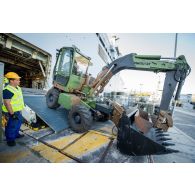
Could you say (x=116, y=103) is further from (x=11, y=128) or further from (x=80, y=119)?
(x=11, y=128)

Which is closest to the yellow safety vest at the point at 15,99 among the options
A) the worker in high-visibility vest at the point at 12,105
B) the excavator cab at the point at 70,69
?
the worker in high-visibility vest at the point at 12,105

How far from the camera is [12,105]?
273cm

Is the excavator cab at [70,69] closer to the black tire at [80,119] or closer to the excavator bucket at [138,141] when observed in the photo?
the black tire at [80,119]

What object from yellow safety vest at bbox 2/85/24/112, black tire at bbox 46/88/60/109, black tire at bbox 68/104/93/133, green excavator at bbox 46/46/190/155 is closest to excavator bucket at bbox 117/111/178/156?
green excavator at bbox 46/46/190/155

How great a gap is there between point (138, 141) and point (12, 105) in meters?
2.33

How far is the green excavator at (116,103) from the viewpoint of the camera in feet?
8.60

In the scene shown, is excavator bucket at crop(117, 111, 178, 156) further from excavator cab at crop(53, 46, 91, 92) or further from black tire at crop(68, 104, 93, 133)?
excavator cab at crop(53, 46, 91, 92)

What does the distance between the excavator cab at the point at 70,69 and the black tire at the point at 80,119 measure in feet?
2.63

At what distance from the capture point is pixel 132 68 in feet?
11.0

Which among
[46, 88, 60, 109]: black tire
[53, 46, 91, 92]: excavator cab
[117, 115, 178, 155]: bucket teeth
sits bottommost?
[117, 115, 178, 155]: bucket teeth

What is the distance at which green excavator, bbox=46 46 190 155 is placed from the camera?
8.60ft
